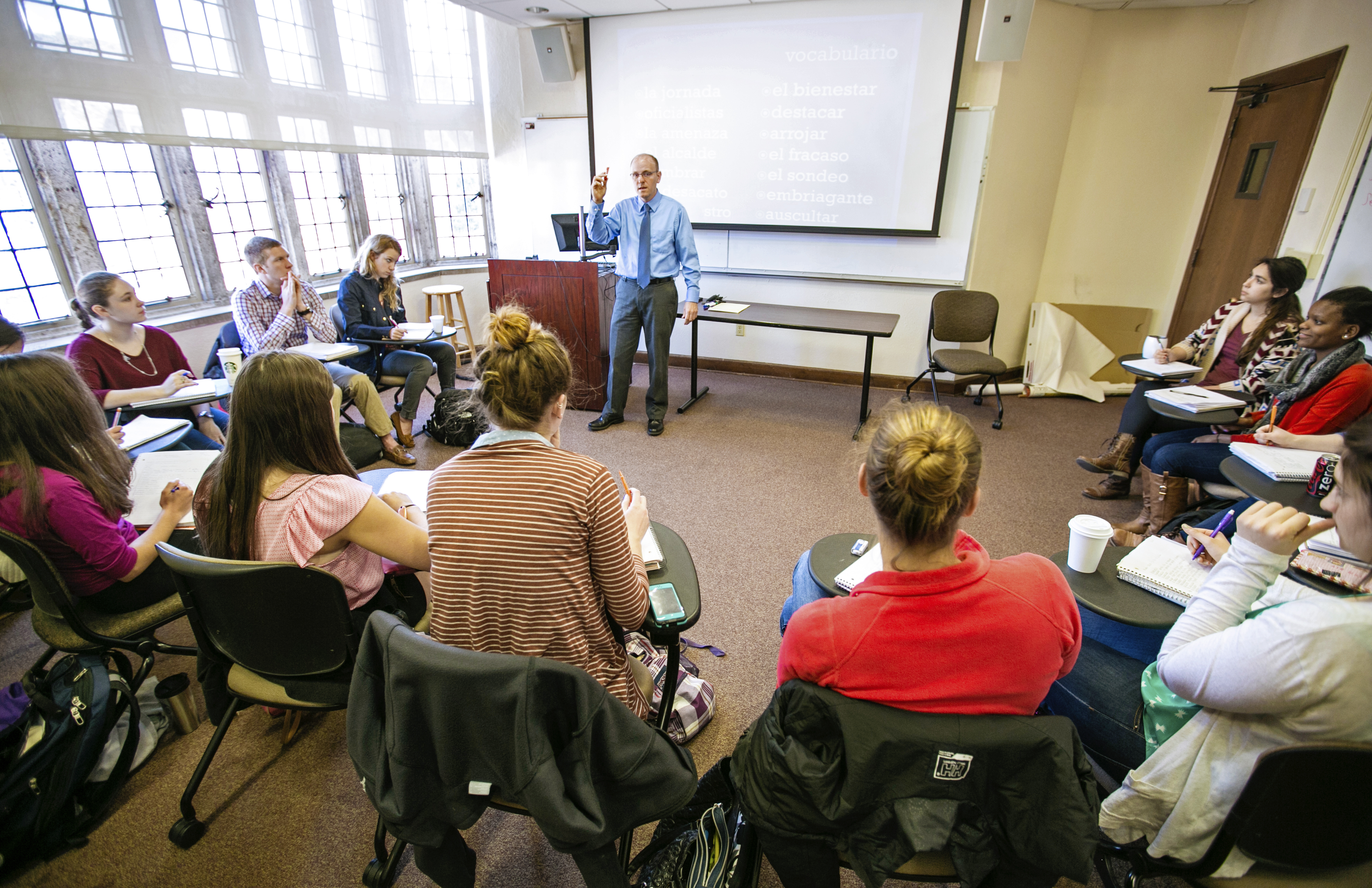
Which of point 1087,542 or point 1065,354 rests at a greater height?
point 1087,542

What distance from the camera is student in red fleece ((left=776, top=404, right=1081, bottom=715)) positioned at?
878 mm

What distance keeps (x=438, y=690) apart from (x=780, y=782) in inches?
20.4

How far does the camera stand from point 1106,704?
1.27 meters

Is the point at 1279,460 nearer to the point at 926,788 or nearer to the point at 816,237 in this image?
the point at 926,788

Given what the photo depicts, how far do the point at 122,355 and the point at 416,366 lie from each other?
1.43 meters

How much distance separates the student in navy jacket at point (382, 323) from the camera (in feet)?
12.0

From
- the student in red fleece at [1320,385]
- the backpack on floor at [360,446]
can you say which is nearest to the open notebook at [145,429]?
the backpack on floor at [360,446]

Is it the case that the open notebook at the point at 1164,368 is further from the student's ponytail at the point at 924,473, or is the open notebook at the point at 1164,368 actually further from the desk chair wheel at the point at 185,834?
the desk chair wheel at the point at 185,834

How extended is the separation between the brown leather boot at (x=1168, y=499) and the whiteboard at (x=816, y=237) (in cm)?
223

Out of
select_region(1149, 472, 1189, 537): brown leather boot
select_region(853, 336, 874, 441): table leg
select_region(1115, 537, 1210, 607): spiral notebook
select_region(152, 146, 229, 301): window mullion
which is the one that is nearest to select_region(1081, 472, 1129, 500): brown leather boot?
select_region(1149, 472, 1189, 537): brown leather boot

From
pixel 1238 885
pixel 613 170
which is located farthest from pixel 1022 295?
pixel 1238 885

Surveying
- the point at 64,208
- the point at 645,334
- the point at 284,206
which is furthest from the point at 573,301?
the point at 64,208

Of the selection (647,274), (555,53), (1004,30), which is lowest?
(647,274)

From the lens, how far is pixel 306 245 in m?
4.95
